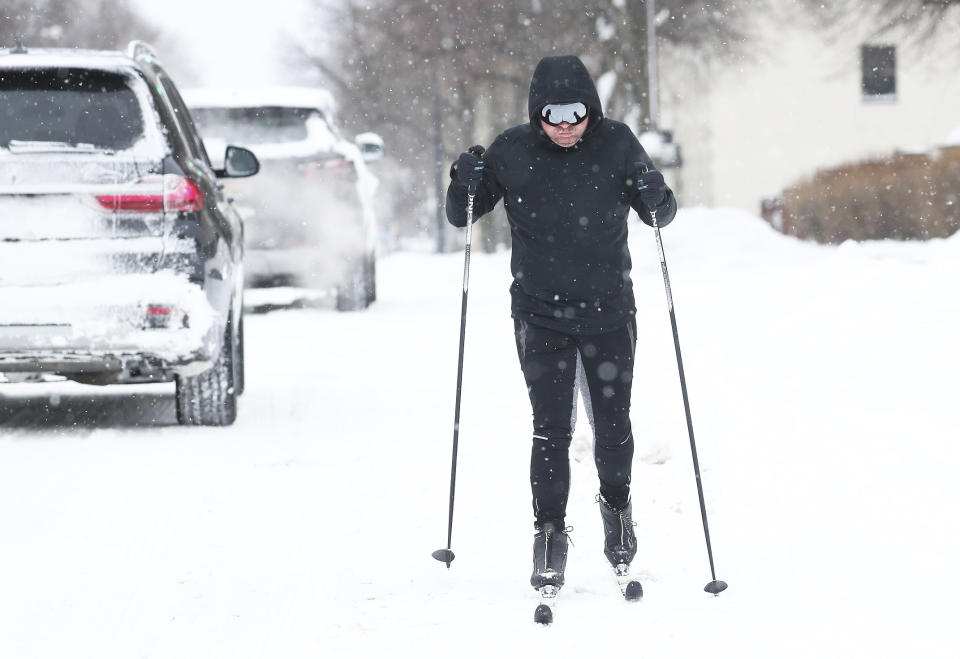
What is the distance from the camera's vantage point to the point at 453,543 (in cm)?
527

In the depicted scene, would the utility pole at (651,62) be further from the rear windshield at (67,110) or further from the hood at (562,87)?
the hood at (562,87)

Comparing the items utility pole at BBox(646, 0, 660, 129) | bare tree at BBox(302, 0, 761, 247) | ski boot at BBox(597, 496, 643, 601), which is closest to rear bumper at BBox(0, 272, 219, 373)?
ski boot at BBox(597, 496, 643, 601)

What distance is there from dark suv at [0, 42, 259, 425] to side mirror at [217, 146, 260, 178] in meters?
1.04

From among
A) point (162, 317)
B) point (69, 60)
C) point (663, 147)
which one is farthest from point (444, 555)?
point (663, 147)

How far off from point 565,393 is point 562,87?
91 centimetres

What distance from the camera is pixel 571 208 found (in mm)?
4445

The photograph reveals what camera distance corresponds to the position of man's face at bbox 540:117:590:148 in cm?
441

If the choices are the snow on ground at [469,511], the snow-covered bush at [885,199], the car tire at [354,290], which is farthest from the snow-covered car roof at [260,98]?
the snow-covered bush at [885,199]

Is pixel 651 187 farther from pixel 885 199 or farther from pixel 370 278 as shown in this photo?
pixel 885 199

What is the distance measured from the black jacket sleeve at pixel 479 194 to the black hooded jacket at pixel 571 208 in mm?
35

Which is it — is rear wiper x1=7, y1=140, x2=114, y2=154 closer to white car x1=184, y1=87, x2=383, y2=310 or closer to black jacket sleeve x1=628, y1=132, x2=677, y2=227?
black jacket sleeve x1=628, y1=132, x2=677, y2=227

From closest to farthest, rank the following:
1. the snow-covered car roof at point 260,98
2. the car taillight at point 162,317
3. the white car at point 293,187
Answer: the car taillight at point 162,317, the white car at point 293,187, the snow-covered car roof at point 260,98

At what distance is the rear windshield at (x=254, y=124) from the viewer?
46.7 feet

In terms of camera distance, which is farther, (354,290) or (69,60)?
(354,290)
